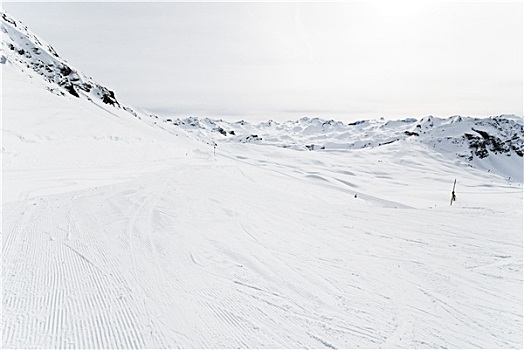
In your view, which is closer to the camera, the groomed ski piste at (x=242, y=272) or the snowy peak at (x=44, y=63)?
the groomed ski piste at (x=242, y=272)

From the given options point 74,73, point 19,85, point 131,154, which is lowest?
point 131,154

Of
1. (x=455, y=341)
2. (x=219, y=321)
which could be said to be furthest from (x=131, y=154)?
(x=455, y=341)

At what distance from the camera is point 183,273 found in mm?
6191

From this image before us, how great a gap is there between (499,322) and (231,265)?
4.86 m

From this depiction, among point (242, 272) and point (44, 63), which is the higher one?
point (44, 63)

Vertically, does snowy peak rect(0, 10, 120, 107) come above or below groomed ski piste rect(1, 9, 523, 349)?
above

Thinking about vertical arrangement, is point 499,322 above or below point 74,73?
below

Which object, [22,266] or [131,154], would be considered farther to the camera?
[131,154]

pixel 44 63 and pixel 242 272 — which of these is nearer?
pixel 242 272

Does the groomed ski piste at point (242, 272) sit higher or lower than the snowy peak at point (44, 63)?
lower

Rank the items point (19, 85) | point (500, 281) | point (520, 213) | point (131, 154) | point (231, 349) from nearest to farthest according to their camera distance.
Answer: point (231, 349)
point (500, 281)
point (520, 213)
point (131, 154)
point (19, 85)

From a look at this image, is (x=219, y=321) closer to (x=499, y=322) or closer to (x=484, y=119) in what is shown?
(x=499, y=322)

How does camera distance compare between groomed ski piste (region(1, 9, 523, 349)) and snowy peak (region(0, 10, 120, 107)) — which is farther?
snowy peak (region(0, 10, 120, 107))

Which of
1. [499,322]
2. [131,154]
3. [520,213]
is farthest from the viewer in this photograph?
[131,154]
